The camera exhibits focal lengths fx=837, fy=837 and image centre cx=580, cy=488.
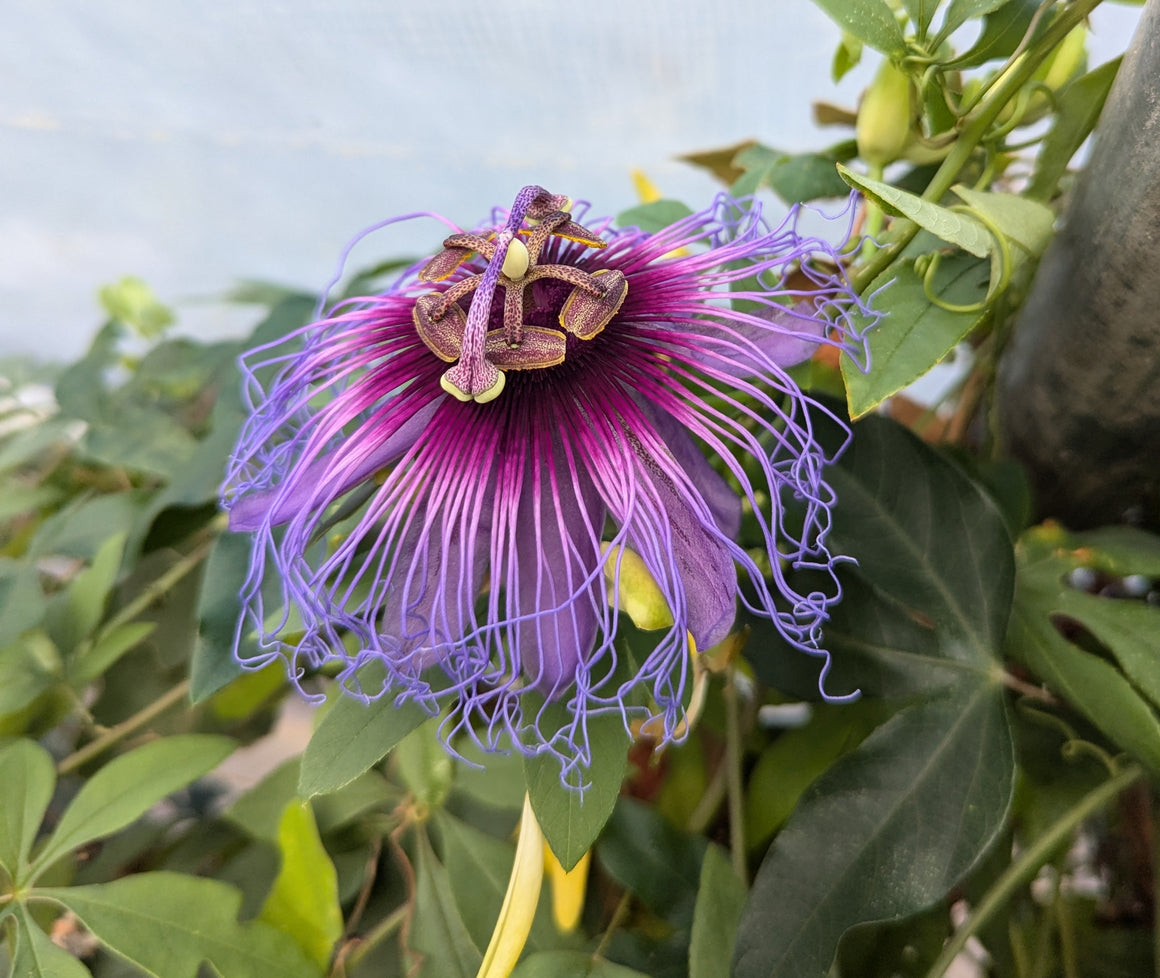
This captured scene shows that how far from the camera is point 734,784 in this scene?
0.62 meters

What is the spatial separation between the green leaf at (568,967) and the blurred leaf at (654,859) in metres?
0.05

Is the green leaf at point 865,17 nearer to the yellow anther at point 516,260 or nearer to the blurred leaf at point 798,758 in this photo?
the yellow anther at point 516,260

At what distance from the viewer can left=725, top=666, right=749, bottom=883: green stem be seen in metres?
0.59

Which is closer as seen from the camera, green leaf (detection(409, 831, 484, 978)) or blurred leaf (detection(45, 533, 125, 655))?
green leaf (detection(409, 831, 484, 978))

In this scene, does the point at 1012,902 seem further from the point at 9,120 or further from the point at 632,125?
the point at 9,120

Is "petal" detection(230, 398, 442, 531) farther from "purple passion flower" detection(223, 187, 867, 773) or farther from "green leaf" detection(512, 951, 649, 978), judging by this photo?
"green leaf" detection(512, 951, 649, 978)

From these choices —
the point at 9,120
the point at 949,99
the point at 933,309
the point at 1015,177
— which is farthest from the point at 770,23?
the point at 9,120

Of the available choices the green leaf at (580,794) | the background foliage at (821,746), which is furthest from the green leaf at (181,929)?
the green leaf at (580,794)

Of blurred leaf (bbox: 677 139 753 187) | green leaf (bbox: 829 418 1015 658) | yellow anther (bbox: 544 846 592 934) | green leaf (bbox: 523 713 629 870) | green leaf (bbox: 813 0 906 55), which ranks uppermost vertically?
green leaf (bbox: 813 0 906 55)

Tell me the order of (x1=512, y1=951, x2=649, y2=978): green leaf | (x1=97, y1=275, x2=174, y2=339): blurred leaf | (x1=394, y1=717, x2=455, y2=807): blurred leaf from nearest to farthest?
1. (x1=512, y1=951, x2=649, y2=978): green leaf
2. (x1=394, y1=717, x2=455, y2=807): blurred leaf
3. (x1=97, y1=275, x2=174, y2=339): blurred leaf

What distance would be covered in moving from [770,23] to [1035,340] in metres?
0.85

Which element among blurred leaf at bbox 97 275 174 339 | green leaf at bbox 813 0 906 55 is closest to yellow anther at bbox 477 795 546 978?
green leaf at bbox 813 0 906 55

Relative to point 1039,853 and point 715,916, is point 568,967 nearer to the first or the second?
point 715,916

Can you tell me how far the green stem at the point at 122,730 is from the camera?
74cm
